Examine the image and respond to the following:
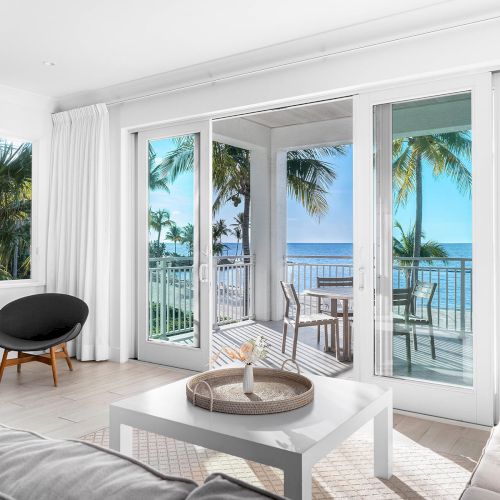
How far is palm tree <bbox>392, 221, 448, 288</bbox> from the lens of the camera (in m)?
3.36

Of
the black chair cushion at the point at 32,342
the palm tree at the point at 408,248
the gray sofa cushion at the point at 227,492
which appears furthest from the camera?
the black chair cushion at the point at 32,342

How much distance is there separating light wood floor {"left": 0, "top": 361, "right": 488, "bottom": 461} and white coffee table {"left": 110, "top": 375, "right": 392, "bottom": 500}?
2.35 ft

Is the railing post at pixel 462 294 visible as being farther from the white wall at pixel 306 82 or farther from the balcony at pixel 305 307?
→ the white wall at pixel 306 82

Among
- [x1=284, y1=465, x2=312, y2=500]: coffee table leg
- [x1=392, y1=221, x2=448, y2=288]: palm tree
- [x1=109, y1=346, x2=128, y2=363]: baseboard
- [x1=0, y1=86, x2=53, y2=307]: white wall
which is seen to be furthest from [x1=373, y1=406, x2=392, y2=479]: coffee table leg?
[x1=0, y1=86, x2=53, y2=307]: white wall

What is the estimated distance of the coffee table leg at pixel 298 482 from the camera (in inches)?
64.1

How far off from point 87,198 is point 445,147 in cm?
326

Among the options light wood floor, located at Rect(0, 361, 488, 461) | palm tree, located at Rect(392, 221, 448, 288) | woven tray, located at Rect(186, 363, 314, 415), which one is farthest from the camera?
palm tree, located at Rect(392, 221, 448, 288)

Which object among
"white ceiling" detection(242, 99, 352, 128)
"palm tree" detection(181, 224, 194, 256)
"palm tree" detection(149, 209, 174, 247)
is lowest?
"palm tree" detection(181, 224, 194, 256)

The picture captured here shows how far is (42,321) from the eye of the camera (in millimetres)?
4434

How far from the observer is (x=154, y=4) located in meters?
3.10

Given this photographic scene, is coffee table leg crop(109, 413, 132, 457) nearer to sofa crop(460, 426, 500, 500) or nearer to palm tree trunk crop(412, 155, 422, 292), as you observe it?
sofa crop(460, 426, 500, 500)

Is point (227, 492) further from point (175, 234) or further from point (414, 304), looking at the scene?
point (175, 234)

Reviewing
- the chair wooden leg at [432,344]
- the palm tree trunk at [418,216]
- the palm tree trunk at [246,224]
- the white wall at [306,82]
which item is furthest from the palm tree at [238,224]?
the chair wooden leg at [432,344]

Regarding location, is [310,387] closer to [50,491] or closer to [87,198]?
[50,491]
